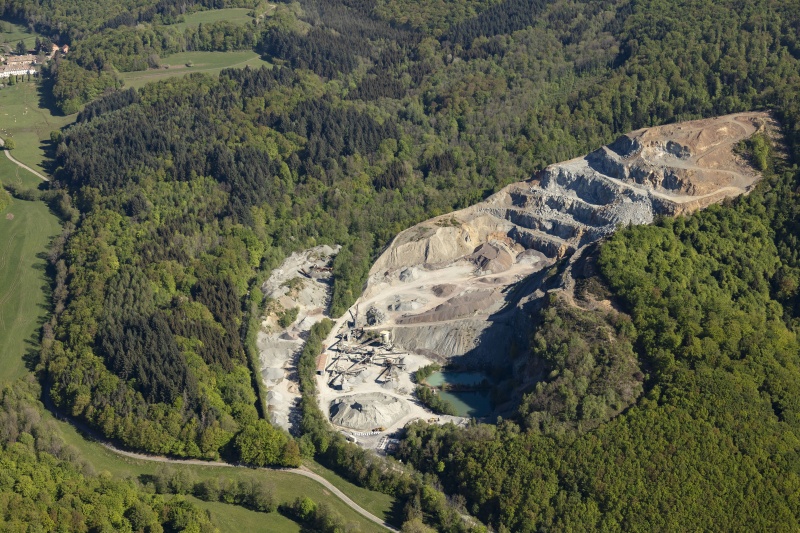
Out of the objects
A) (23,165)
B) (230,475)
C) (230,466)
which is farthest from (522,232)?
(23,165)

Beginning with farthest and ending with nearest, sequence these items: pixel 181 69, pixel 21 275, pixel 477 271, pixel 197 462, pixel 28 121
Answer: pixel 181 69
pixel 28 121
pixel 477 271
pixel 21 275
pixel 197 462

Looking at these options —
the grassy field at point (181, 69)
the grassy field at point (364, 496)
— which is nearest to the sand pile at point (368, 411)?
the grassy field at point (364, 496)

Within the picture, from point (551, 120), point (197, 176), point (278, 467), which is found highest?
point (551, 120)

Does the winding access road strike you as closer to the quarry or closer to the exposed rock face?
the quarry

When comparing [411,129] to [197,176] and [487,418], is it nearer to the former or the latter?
[197,176]

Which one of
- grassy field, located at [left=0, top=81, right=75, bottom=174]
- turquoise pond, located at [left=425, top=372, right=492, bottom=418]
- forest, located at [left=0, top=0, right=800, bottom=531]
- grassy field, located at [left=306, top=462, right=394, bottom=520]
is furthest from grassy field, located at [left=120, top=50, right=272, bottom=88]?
grassy field, located at [left=306, top=462, right=394, bottom=520]

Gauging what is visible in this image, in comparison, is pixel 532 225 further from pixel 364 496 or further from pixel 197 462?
pixel 197 462

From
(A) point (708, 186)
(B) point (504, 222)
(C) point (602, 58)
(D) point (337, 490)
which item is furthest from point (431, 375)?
(C) point (602, 58)
